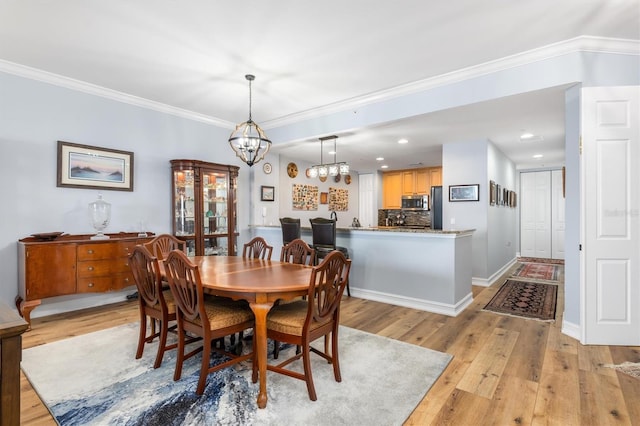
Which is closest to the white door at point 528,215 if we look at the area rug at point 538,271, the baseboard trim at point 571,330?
the area rug at point 538,271

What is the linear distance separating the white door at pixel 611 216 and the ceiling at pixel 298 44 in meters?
0.56

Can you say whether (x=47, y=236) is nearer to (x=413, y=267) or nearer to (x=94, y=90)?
(x=94, y=90)

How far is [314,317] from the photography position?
2096 millimetres

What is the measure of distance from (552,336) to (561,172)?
6.56 metres

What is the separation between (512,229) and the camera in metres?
7.19

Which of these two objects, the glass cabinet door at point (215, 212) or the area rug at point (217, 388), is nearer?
the area rug at point (217, 388)

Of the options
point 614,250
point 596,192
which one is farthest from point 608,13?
point 614,250

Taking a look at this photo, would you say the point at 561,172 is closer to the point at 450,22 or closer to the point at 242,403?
the point at 450,22

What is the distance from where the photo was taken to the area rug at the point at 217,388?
1.84 meters

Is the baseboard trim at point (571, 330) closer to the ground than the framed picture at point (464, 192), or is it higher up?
closer to the ground

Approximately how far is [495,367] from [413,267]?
5.28ft

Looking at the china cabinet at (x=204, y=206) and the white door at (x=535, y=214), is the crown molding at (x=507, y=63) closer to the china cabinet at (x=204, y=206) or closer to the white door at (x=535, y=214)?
the china cabinet at (x=204, y=206)

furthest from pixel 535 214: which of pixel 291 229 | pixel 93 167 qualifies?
pixel 93 167

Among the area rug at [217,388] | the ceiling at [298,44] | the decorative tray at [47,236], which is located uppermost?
the ceiling at [298,44]
